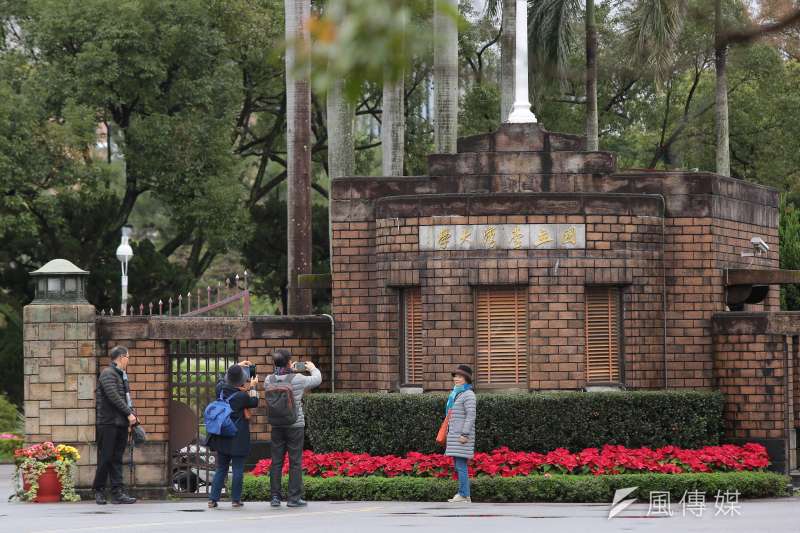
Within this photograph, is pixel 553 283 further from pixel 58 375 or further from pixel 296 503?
pixel 58 375

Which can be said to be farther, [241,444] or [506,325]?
[506,325]

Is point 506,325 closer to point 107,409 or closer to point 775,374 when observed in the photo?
point 775,374

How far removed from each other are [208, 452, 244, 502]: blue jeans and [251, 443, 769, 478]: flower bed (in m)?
2.04

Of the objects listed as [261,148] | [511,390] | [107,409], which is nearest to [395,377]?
[511,390]

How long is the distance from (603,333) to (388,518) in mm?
5404

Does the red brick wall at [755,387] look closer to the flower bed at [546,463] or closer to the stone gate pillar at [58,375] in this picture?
the flower bed at [546,463]

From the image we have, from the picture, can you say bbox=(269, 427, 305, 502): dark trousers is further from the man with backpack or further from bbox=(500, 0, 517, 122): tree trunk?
bbox=(500, 0, 517, 122): tree trunk

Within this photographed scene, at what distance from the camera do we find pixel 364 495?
17953 millimetres

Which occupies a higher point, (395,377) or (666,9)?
(666,9)

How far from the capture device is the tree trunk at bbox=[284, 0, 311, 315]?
24906 mm

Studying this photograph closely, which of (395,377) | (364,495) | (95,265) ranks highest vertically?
(95,265)

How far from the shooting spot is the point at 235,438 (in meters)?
16.3

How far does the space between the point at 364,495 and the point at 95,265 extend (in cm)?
2143

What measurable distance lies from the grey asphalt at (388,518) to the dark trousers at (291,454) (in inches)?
10.2
